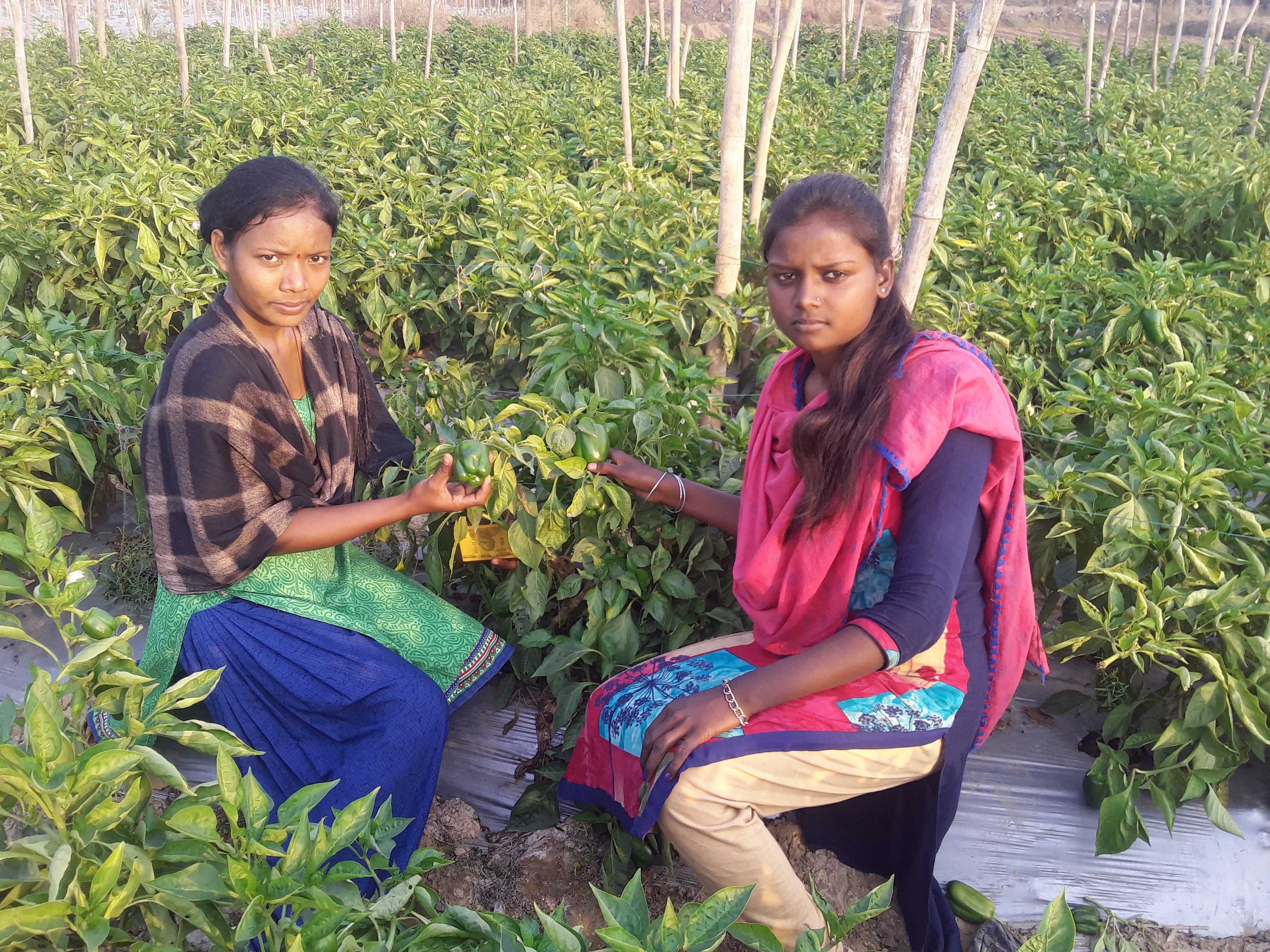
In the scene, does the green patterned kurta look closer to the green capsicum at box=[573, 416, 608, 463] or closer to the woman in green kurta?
the woman in green kurta

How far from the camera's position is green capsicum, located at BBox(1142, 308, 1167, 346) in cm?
290

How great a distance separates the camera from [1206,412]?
2.41 m

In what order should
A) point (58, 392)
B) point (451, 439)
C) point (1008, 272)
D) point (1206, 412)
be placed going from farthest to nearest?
point (1008, 272), point (58, 392), point (1206, 412), point (451, 439)

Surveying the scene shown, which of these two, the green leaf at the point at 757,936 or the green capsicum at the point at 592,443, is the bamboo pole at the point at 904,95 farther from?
the green leaf at the point at 757,936

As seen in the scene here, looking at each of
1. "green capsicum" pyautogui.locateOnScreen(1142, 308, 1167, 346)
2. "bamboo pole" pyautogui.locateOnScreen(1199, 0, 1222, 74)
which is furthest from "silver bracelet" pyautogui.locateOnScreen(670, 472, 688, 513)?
"bamboo pole" pyautogui.locateOnScreen(1199, 0, 1222, 74)

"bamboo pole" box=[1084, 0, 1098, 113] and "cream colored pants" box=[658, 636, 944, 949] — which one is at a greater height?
"bamboo pole" box=[1084, 0, 1098, 113]

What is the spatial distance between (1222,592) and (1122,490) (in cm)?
32

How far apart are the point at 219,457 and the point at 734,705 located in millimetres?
1073

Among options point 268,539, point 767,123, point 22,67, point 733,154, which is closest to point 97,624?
point 268,539

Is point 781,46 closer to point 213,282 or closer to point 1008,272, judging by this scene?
point 1008,272

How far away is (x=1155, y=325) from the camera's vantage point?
2910mm

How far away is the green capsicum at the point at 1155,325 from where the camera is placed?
290cm

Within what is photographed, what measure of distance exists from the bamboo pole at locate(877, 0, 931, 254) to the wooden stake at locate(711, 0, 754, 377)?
521mm

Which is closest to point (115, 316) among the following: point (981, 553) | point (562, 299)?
point (562, 299)
